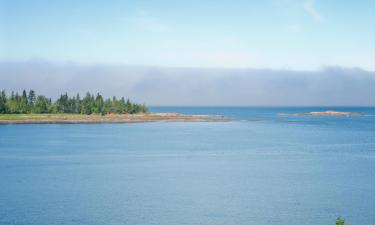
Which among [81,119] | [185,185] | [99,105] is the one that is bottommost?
[185,185]

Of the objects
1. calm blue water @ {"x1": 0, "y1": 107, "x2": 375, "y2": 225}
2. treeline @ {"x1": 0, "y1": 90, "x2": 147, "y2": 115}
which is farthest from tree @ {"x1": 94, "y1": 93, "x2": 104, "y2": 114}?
calm blue water @ {"x1": 0, "y1": 107, "x2": 375, "y2": 225}

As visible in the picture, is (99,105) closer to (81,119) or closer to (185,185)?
(81,119)

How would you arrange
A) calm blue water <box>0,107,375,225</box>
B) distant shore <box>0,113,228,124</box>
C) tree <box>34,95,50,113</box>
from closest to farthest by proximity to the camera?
calm blue water <box>0,107,375,225</box>
distant shore <box>0,113,228,124</box>
tree <box>34,95,50,113</box>

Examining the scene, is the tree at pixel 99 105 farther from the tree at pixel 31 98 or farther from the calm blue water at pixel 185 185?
the calm blue water at pixel 185 185

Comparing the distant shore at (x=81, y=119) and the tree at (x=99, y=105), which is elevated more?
the tree at (x=99, y=105)

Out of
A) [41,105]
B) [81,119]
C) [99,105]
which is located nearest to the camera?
[81,119]

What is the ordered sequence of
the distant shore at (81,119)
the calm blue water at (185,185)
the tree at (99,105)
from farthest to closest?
the tree at (99,105), the distant shore at (81,119), the calm blue water at (185,185)

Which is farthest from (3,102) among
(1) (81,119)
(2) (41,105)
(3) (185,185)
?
(3) (185,185)

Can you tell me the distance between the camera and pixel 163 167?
195ft

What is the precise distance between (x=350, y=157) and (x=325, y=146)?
17748 mm

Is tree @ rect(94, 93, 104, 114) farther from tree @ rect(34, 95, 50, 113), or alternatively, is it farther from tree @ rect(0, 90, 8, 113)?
tree @ rect(0, 90, 8, 113)

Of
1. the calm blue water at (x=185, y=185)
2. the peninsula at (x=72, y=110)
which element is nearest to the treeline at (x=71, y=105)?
the peninsula at (x=72, y=110)

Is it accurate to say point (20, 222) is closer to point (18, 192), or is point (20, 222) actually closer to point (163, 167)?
point (18, 192)

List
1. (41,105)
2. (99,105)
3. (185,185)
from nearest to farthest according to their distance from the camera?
(185,185)
(41,105)
(99,105)
